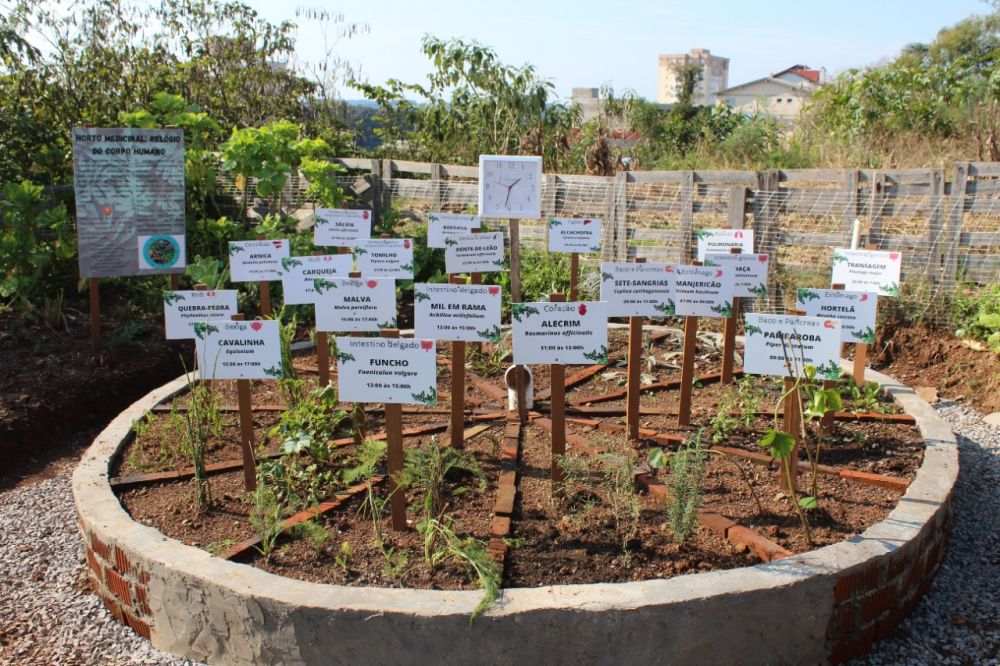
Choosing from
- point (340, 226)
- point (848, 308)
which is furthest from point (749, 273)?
point (340, 226)

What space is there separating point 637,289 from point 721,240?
1716mm

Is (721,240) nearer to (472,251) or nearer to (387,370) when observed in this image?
(472,251)

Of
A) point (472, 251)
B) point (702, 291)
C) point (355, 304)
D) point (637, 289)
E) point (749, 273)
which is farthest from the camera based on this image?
point (472, 251)

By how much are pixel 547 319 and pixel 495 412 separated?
1279 millimetres

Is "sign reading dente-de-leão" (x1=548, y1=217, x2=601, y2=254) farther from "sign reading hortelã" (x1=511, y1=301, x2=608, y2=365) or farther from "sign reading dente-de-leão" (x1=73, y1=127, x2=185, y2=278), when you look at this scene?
"sign reading dente-de-leão" (x1=73, y1=127, x2=185, y2=278)

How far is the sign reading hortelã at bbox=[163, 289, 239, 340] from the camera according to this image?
13.1 feet

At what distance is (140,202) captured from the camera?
6574 millimetres

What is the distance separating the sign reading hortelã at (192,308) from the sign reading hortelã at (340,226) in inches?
74.1

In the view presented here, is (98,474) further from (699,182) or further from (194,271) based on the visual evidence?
(699,182)

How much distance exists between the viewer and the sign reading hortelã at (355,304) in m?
3.68

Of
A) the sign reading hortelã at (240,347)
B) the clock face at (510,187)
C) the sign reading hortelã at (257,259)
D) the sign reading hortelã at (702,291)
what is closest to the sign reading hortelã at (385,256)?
the sign reading hortelã at (257,259)

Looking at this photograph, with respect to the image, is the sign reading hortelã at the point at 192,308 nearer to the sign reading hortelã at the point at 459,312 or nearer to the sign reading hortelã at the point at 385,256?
the sign reading hortelã at the point at 459,312

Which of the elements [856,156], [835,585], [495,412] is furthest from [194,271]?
[856,156]

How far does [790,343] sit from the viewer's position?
364cm
